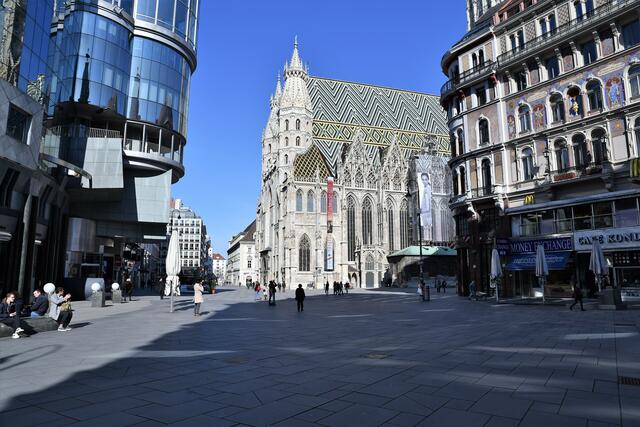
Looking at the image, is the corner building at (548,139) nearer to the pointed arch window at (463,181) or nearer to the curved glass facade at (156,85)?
the pointed arch window at (463,181)

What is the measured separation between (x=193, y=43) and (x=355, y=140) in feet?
136

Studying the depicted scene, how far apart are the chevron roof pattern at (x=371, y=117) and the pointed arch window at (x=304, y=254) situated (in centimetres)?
1697

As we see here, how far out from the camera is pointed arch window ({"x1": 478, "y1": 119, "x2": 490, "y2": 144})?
30.1 m

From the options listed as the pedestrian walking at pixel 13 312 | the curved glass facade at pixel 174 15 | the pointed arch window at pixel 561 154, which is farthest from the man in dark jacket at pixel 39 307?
the curved glass facade at pixel 174 15

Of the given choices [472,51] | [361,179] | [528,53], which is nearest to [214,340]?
[528,53]

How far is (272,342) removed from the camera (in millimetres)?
11617

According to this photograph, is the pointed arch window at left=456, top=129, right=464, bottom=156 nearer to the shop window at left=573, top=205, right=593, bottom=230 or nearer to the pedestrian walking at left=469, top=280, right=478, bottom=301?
the pedestrian walking at left=469, top=280, right=478, bottom=301

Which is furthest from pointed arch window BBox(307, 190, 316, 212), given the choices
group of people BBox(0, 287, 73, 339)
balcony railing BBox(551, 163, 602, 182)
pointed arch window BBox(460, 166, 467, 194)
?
group of people BBox(0, 287, 73, 339)

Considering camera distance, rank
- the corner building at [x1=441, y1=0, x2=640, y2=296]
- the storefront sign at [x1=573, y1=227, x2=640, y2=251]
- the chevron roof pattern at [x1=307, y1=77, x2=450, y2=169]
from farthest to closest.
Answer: the chevron roof pattern at [x1=307, y1=77, x2=450, y2=169] → the corner building at [x1=441, y1=0, x2=640, y2=296] → the storefront sign at [x1=573, y1=227, x2=640, y2=251]

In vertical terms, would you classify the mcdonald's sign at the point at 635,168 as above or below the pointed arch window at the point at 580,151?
below

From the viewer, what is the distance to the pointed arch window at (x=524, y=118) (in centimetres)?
2758

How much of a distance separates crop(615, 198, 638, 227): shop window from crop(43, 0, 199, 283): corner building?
3542 cm

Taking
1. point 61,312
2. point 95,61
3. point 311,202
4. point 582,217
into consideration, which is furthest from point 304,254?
point 61,312

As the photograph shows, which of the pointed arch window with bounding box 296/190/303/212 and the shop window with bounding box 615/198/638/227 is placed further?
the pointed arch window with bounding box 296/190/303/212
